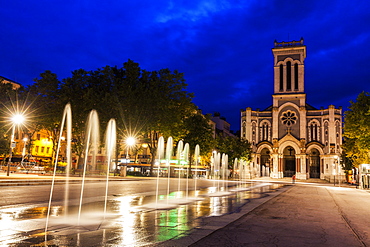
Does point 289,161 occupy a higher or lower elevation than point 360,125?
lower

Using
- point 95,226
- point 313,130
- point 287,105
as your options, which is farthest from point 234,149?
point 95,226

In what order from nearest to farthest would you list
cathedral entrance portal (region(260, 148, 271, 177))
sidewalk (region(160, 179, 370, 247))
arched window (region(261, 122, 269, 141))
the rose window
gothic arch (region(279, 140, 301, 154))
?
sidewalk (region(160, 179, 370, 247)) → gothic arch (region(279, 140, 301, 154)) → the rose window → cathedral entrance portal (region(260, 148, 271, 177)) → arched window (region(261, 122, 269, 141))

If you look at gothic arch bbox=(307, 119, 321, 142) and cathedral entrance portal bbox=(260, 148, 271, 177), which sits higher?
gothic arch bbox=(307, 119, 321, 142)

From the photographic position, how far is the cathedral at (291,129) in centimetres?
7031

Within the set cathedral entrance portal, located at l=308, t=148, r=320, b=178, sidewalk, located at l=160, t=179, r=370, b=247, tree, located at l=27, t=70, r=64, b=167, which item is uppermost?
tree, located at l=27, t=70, r=64, b=167

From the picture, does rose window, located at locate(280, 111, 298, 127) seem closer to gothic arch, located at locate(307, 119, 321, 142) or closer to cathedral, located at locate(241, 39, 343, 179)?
cathedral, located at locate(241, 39, 343, 179)

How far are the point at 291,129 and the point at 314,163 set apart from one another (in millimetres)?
9570

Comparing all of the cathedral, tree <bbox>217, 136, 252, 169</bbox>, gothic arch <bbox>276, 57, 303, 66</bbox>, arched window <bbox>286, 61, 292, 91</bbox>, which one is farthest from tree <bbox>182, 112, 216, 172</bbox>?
gothic arch <bbox>276, 57, 303, 66</bbox>

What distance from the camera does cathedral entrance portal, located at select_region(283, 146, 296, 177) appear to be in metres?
73.9

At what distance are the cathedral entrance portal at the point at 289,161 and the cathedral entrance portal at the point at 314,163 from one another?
12.6 feet

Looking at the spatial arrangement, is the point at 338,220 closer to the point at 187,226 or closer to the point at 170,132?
the point at 187,226

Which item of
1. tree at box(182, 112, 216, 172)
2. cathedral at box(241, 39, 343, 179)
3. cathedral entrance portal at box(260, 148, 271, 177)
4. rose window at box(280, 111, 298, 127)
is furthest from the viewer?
cathedral entrance portal at box(260, 148, 271, 177)

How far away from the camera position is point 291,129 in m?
74.1

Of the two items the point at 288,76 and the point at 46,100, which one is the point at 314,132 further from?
the point at 46,100
